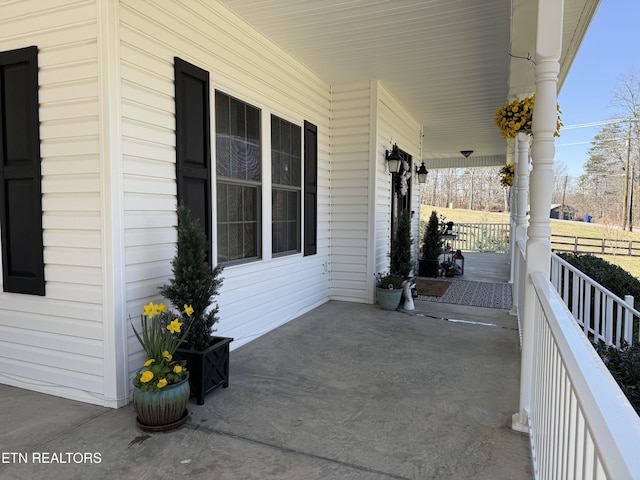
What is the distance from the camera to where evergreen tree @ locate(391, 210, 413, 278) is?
621 centimetres

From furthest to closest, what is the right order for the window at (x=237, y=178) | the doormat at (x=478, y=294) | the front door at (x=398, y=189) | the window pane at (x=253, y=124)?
the front door at (x=398, y=189)
the doormat at (x=478, y=294)
the window pane at (x=253, y=124)
the window at (x=237, y=178)

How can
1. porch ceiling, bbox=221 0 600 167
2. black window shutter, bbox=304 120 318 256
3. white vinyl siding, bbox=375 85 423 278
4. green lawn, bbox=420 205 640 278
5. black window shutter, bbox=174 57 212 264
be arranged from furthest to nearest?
1. green lawn, bbox=420 205 640 278
2. white vinyl siding, bbox=375 85 423 278
3. black window shutter, bbox=304 120 318 256
4. porch ceiling, bbox=221 0 600 167
5. black window shutter, bbox=174 57 212 264

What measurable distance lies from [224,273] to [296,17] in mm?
2452

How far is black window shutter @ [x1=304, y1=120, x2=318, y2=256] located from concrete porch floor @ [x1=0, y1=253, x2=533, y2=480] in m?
1.81

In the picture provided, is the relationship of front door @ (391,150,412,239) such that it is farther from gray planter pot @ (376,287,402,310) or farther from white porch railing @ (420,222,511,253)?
white porch railing @ (420,222,511,253)

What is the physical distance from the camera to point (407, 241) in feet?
20.5

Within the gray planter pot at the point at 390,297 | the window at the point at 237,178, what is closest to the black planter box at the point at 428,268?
the gray planter pot at the point at 390,297

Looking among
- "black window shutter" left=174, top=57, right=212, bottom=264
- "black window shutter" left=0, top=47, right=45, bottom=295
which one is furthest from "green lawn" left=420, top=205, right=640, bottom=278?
"black window shutter" left=0, top=47, right=45, bottom=295

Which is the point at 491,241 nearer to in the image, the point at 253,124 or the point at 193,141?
the point at 253,124

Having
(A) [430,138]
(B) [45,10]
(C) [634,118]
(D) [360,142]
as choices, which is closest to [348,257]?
(D) [360,142]

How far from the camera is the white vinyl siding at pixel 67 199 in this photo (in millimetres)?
2680

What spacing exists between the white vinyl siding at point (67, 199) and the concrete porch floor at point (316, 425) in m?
0.25

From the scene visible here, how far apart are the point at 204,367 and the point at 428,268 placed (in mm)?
6645

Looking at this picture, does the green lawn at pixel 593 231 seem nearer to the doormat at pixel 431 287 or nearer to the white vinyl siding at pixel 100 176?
the doormat at pixel 431 287
